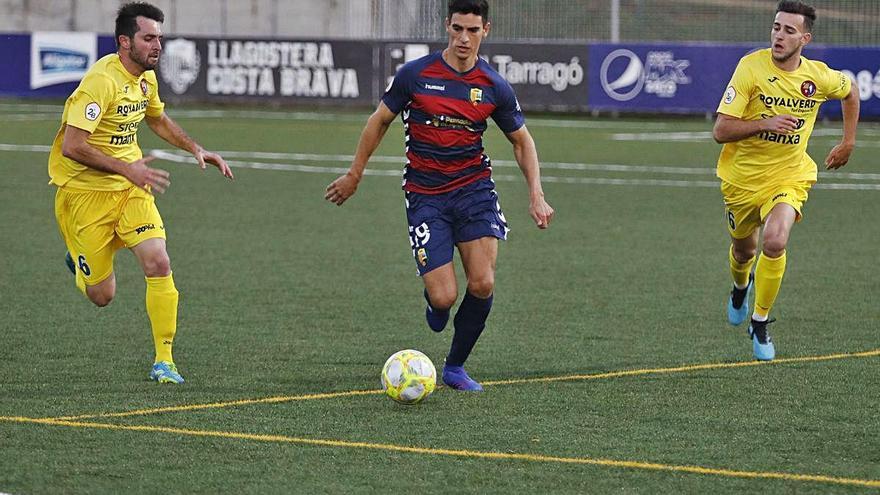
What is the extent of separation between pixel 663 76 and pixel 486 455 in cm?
2329

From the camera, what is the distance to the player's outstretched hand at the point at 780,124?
869 cm

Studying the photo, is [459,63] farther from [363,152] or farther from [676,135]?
[676,135]

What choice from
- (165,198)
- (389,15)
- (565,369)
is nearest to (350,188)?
(565,369)

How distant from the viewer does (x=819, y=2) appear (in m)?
34.1

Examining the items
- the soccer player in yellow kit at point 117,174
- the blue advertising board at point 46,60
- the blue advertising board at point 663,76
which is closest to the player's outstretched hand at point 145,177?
the soccer player in yellow kit at point 117,174

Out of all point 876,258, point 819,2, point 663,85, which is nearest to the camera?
point 876,258

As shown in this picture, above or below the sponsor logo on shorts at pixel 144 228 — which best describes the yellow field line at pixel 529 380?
below

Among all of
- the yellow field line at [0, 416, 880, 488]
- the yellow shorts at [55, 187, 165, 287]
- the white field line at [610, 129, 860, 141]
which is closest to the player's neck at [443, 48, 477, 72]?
the yellow shorts at [55, 187, 165, 287]

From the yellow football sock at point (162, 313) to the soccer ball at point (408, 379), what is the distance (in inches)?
50.9

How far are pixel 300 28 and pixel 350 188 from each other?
30.9m

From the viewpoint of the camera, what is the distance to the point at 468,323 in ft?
26.4

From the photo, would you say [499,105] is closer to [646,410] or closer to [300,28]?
[646,410]

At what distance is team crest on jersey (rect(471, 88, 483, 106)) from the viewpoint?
25.7 ft

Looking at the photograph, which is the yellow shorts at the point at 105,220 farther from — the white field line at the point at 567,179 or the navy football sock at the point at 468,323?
the white field line at the point at 567,179
